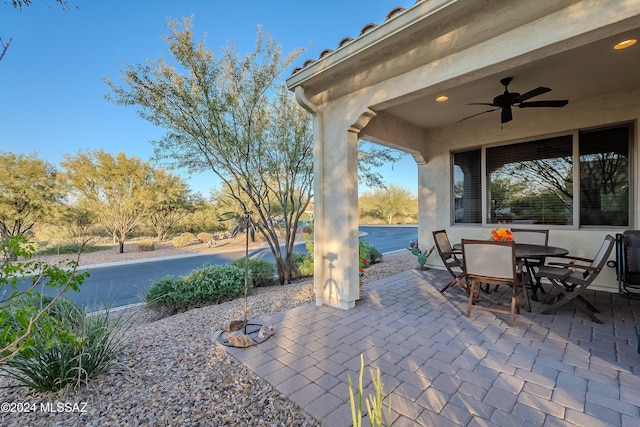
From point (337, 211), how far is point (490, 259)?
187 cm

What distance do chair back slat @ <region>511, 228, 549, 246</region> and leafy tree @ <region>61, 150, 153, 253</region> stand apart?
13057mm

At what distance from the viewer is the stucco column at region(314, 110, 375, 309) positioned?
11.2ft

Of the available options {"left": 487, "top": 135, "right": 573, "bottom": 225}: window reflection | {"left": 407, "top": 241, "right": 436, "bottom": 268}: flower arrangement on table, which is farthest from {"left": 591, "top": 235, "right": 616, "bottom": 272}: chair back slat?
{"left": 407, "top": 241, "right": 436, "bottom": 268}: flower arrangement on table

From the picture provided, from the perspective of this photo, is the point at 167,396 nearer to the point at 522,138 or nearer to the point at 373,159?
the point at 373,159

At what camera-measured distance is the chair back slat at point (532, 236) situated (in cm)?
417

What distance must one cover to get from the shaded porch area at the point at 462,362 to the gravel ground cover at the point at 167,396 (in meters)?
0.16

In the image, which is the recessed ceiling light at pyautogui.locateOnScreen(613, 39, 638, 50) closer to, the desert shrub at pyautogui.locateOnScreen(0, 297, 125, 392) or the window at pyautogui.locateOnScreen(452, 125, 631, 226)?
the window at pyautogui.locateOnScreen(452, 125, 631, 226)

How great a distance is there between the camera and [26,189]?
9.62m

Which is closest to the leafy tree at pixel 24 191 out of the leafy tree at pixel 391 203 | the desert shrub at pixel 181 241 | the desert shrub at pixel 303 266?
the desert shrub at pixel 181 241

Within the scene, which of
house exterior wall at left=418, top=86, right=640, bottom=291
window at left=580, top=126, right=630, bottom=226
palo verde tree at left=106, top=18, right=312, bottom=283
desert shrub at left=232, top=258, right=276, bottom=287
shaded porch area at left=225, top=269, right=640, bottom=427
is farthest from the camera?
desert shrub at left=232, top=258, right=276, bottom=287

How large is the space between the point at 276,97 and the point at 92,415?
5054mm

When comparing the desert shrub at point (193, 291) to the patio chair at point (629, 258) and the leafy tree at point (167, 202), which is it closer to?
the patio chair at point (629, 258)

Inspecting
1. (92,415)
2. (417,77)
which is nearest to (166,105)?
(417,77)

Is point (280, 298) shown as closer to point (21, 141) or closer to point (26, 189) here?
point (21, 141)
